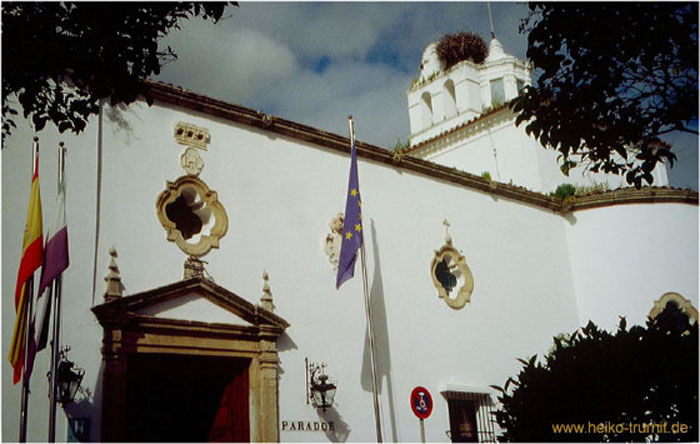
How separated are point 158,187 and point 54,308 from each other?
2578 mm

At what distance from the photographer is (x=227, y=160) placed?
39.5 feet

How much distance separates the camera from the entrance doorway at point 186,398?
10.5m

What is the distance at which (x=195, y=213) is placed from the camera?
1169cm

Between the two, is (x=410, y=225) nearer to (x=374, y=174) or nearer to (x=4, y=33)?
(x=374, y=174)

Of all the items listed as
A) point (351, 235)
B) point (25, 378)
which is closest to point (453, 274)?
point (351, 235)

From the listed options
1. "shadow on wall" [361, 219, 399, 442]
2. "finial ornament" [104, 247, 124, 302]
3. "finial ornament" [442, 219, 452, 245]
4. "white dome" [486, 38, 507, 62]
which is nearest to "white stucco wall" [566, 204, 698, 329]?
"finial ornament" [442, 219, 452, 245]

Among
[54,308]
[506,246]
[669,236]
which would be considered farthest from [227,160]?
[669,236]

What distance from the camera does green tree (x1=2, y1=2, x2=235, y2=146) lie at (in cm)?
644

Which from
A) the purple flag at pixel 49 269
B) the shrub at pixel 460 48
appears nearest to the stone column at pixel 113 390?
the purple flag at pixel 49 269

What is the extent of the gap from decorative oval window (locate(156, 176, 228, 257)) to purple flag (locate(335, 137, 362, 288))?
1.97 m

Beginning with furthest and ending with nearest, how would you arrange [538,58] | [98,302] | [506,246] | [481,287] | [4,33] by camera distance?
1. [506,246]
2. [481,287]
3. [98,302]
4. [538,58]
5. [4,33]

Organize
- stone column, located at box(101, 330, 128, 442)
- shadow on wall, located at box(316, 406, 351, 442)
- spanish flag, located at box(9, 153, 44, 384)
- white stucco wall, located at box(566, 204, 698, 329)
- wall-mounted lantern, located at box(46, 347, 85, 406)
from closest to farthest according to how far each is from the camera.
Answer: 1. spanish flag, located at box(9, 153, 44, 384)
2. wall-mounted lantern, located at box(46, 347, 85, 406)
3. stone column, located at box(101, 330, 128, 442)
4. shadow on wall, located at box(316, 406, 351, 442)
5. white stucco wall, located at box(566, 204, 698, 329)

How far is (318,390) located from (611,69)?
6836 millimetres

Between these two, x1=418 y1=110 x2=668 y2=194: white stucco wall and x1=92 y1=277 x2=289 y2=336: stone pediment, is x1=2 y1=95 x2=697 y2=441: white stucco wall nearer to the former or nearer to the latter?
x1=92 y1=277 x2=289 y2=336: stone pediment
